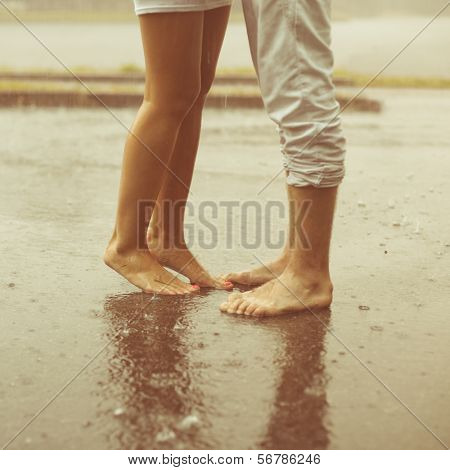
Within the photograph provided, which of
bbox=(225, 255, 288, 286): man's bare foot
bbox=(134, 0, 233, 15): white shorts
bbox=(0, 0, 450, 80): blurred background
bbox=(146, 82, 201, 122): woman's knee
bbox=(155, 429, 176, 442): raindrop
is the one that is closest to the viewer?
bbox=(155, 429, 176, 442): raindrop

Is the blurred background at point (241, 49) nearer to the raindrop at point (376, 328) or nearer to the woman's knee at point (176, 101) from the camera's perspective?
the woman's knee at point (176, 101)

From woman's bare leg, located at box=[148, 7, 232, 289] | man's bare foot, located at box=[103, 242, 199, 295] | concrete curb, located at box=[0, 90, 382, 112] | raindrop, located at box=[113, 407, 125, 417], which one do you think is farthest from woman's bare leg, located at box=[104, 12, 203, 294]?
concrete curb, located at box=[0, 90, 382, 112]

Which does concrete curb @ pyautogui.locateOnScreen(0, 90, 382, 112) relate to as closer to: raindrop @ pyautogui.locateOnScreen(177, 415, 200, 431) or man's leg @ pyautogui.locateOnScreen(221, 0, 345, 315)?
man's leg @ pyautogui.locateOnScreen(221, 0, 345, 315)

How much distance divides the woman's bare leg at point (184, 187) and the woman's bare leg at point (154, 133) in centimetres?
10

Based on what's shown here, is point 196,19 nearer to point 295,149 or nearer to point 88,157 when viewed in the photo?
point 295,149

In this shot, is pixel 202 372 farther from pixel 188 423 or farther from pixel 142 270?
pixel 142 270

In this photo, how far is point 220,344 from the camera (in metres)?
2.56

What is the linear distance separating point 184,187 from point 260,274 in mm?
419

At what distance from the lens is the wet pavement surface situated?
2.02 m

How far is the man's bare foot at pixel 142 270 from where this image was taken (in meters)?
3.09

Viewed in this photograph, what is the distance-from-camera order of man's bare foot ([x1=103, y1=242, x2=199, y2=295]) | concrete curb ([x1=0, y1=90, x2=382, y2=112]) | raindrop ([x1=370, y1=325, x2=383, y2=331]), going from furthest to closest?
concrete curb ([x1=0, y1=90, x2=382, y2=112]), man's bare foot ([x1=103, y1=242, x2=199, y2=295]), raindrop ([x1=370, y1=325, x2=383, y2=331])

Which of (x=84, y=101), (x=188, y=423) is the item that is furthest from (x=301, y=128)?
(x=84, y=101)

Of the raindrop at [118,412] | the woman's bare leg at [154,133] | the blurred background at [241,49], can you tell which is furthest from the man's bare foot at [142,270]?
the blurred background at [241,49]

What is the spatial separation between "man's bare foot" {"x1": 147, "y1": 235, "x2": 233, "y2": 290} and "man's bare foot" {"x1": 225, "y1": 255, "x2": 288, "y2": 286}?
0.05m
